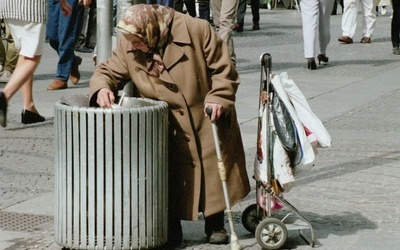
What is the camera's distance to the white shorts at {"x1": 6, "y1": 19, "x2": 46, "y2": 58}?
862cm

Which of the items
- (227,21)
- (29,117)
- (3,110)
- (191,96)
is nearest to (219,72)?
(191,96)

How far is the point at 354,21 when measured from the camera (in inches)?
677

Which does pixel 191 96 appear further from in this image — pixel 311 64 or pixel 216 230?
pixel 311 64

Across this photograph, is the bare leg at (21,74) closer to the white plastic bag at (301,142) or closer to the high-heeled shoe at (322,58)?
the white plastic bag at (301,142)

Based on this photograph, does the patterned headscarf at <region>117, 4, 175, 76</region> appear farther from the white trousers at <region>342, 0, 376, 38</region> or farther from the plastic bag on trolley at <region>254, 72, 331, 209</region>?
the white trousers at <region>342, 0, 376, 38</region>

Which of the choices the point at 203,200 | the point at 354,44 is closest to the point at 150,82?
the point at 203,200

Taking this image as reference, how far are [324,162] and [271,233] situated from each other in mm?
2559

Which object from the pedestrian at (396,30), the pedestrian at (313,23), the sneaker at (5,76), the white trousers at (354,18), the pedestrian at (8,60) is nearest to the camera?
the pedestrian at (8,60)

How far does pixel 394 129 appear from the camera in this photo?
9445 millimetres

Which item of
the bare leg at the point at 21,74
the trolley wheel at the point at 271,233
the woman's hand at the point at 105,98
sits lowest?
the trolley wheel at the point at 271,233

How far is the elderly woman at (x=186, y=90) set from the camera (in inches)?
218

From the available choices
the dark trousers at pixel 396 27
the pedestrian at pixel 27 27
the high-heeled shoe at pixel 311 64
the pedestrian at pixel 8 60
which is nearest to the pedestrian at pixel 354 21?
the dark trousers at pixel 396 27

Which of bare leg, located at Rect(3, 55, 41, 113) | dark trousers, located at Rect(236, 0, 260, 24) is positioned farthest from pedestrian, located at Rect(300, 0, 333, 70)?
dark trousers, located at Rect(236, 0, 260, 24)

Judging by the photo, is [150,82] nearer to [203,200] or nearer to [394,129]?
[203,200]
